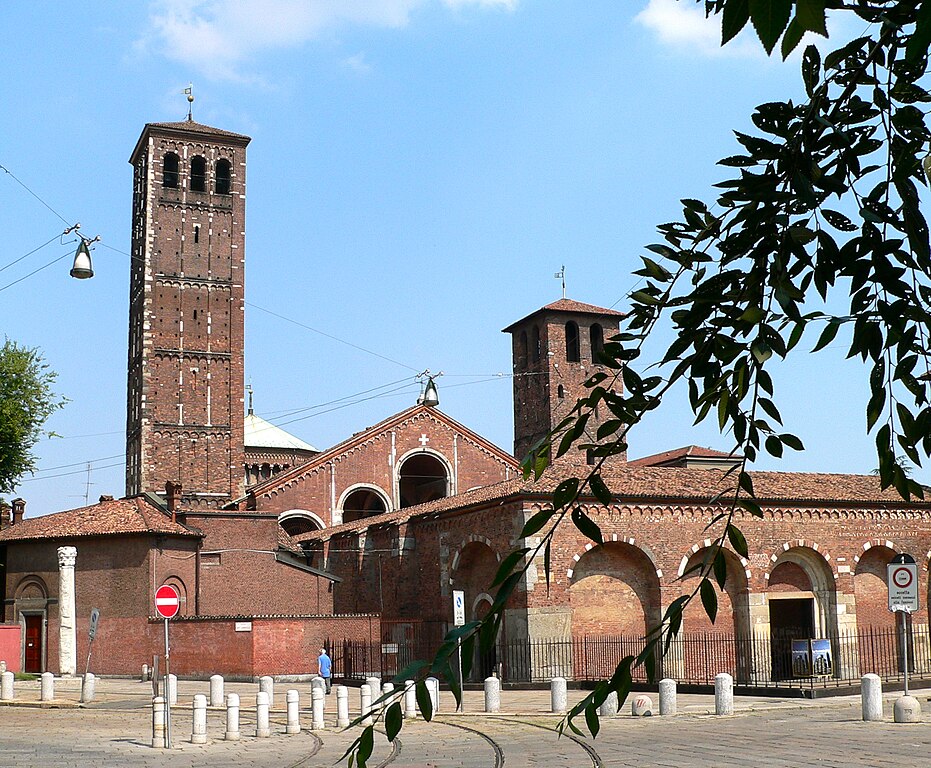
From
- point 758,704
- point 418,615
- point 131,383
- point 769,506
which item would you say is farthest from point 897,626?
point 131,383

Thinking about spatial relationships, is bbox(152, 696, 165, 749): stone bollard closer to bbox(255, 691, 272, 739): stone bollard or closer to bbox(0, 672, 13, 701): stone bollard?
bbox(255, 691, 272, 739): stone bollard

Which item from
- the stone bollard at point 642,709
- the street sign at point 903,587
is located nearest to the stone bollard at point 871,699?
the street sign at point 903,587

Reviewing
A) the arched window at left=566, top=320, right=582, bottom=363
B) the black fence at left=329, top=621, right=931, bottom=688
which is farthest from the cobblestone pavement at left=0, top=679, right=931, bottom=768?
the arched window at left=566, top=320, right=582, bottom=363

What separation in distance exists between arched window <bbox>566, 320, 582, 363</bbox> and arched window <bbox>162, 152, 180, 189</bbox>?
19.6 meters

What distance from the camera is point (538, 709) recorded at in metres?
20.9

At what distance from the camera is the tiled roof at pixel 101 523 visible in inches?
1373

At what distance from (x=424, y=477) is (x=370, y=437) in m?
3.81

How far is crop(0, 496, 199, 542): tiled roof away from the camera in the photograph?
34875 millimetres

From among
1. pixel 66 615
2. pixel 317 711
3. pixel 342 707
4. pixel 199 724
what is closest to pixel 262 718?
pixel 199 724

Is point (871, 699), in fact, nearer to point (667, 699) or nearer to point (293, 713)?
point (667, 699)

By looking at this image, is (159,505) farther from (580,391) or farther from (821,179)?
(821,179)

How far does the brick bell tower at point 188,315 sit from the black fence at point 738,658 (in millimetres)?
21368

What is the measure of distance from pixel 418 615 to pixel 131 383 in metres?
23.6

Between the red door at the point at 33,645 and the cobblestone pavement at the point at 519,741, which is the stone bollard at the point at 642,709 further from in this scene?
the red door at the point at 33,645
